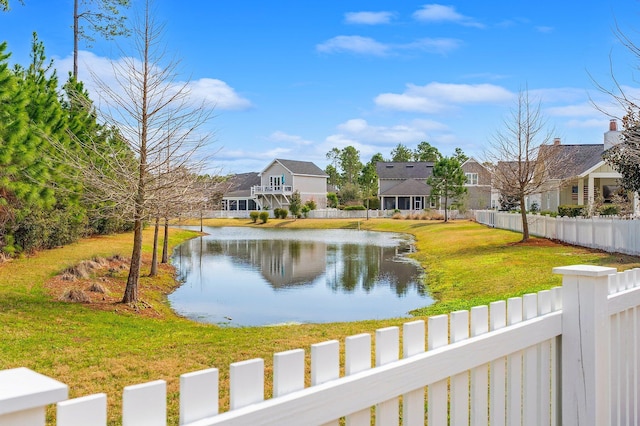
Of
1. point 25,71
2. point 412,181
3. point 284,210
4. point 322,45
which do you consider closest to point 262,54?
point 322,45

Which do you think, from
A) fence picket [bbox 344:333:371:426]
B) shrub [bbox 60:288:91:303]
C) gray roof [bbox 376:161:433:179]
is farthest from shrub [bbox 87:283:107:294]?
gray roof [bbox 376:161:433:179]

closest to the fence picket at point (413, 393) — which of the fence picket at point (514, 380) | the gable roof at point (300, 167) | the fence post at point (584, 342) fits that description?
the fence picket at point (514, 380)

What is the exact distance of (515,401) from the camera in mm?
2752

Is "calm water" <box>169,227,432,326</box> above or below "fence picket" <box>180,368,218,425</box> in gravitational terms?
below

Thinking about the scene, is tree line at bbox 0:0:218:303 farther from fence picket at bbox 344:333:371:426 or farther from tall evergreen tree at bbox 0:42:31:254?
fence picket at bbox 344:333:371:426

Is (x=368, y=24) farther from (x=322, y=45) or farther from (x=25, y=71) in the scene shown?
(x=25, y=71)

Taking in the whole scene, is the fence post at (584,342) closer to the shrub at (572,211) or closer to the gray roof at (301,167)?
the shrub at (572,211)

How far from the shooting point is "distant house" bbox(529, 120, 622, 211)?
30125 millimetres

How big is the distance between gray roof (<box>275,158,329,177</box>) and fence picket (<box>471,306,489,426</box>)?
203 feet

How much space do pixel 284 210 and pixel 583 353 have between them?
187 feet

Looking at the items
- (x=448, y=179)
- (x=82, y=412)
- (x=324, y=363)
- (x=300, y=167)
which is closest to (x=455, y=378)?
(x=324, y=363)

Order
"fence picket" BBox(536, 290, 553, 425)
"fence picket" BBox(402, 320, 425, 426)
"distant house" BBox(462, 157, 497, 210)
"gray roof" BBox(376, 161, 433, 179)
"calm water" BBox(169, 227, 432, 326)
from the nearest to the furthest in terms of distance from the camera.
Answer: "fence picket" BBox(402, 320, 425, 426)
"fence picket" BBox(536, 290, 553, 425)
"calm water" BBox(169, 227, 432, 326)
"distant house" BBox(462, 157, 497, 210)
"gray roof" BBox(376, 161, 433, 179)

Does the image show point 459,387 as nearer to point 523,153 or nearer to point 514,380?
point 514,380

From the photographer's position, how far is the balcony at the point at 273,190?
210ft
